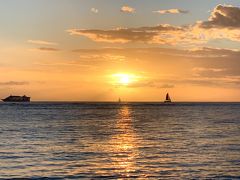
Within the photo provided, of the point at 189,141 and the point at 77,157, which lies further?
the point at 189,141

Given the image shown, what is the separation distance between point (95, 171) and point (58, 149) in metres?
17.3

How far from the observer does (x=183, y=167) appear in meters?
41.8

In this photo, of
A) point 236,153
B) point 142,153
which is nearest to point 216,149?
point 236,153

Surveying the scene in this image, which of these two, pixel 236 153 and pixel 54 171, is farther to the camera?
pixel 236 153

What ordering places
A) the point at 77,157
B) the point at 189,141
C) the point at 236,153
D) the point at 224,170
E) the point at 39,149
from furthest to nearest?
the point at 189,141
the point at 39,149
the point at 236,153
the point at 77,157
the point at 224,170

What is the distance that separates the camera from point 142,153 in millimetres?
53188

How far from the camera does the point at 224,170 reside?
133ft

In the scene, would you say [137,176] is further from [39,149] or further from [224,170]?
[39,149]

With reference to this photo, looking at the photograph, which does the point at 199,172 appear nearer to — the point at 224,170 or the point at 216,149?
the point at 224,170

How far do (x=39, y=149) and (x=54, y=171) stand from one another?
16.6 meters

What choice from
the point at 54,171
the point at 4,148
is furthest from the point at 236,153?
the point at 4,148

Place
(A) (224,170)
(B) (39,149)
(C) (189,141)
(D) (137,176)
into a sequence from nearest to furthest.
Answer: (D) (137,176)
(A) (224,170)
(B) (39,149)
(C) (189,141)

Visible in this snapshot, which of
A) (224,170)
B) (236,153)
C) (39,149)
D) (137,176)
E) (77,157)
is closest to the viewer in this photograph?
(137,176)

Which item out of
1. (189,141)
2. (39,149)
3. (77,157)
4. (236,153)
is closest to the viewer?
(77,157)
